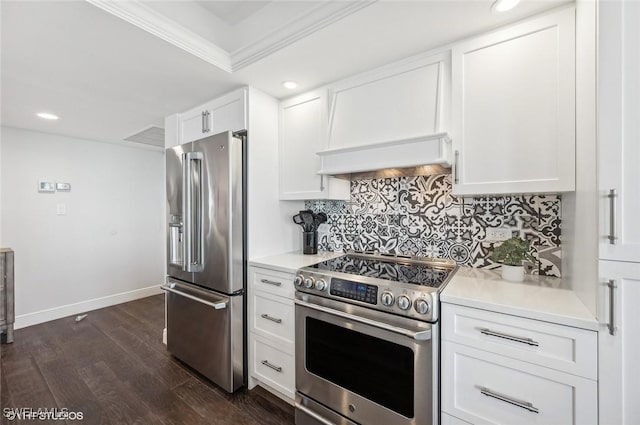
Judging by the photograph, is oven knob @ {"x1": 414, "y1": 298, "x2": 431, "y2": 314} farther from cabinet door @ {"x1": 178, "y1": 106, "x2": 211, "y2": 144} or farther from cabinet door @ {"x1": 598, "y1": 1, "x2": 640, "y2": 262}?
cabinet door @ {"x1": 178, "y1": 106, "x2": 211, "y2": 144}

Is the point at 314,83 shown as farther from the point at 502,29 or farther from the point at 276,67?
the point at 502,29

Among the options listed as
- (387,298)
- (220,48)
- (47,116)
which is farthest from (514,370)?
(47,116)

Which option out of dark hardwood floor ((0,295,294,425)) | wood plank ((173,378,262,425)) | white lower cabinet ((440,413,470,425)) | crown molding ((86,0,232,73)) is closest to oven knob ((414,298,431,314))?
white lower cabinet ((440,413,470,425))

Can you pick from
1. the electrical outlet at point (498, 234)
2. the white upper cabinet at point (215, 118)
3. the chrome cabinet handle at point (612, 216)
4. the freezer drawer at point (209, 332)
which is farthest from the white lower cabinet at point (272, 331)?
the chrome cabinet handle at point (612, 216)

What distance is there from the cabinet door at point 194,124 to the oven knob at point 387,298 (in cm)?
202

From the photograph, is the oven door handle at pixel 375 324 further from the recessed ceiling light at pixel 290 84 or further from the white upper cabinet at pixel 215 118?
the recessed ceiling light at pixel 290 84

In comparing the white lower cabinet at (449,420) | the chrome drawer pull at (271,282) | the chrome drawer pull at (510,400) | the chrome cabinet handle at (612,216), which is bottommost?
the white lower cabinet at (449,420)

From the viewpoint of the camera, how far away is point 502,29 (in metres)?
1.41

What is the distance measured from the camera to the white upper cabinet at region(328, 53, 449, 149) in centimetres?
162

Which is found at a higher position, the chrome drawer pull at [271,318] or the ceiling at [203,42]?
the ceiling at [203,42]

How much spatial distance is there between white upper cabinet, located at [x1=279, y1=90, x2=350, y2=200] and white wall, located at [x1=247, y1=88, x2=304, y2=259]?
8 cm

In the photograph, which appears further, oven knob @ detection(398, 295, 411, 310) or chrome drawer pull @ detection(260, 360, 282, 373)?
chrome drawer pull @ detection(260, 360, 282, 373)

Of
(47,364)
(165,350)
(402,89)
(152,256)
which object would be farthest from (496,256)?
(152,256)

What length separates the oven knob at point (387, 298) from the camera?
1.36 metres
